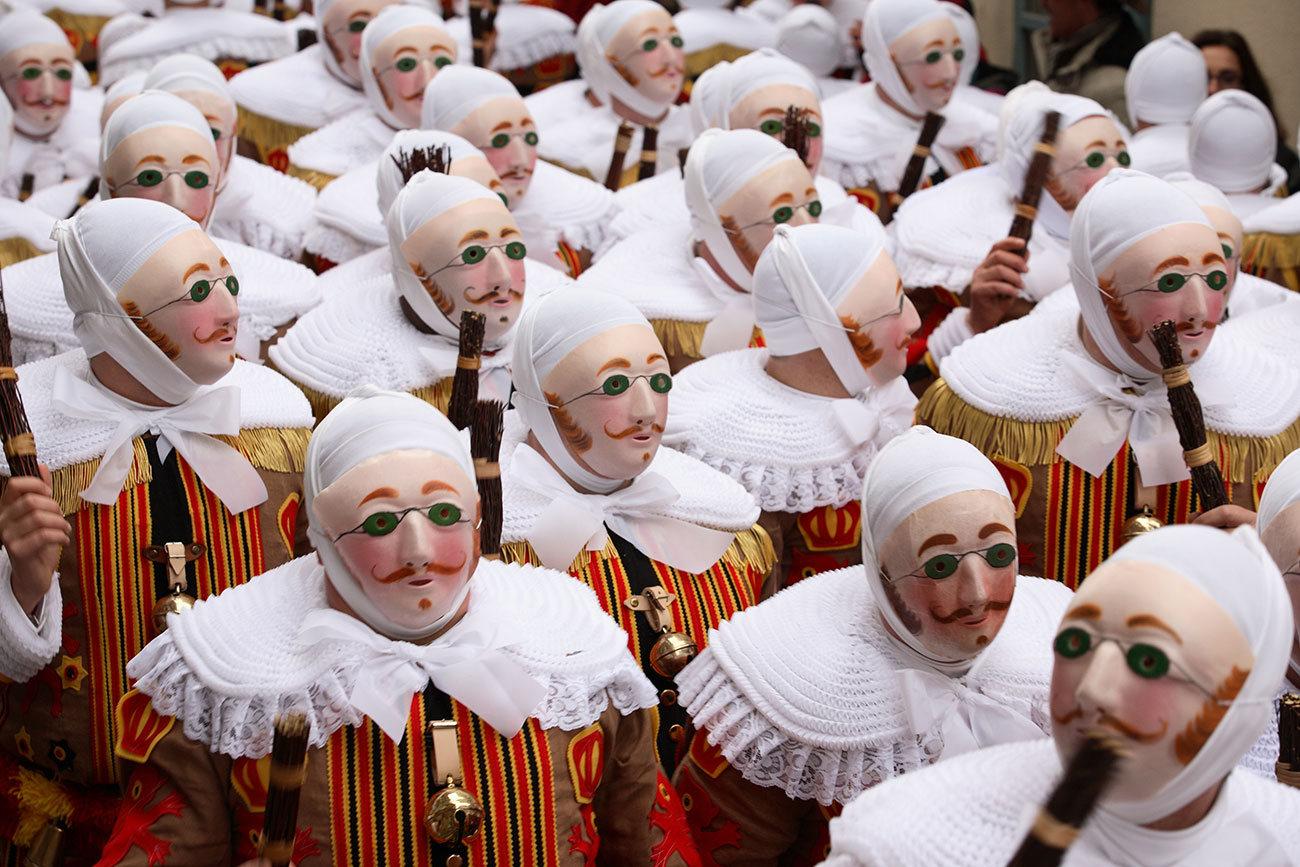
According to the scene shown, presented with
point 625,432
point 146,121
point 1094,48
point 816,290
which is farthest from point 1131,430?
point 1094,48

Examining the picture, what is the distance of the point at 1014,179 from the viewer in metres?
4.65

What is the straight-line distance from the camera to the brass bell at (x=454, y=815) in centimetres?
240

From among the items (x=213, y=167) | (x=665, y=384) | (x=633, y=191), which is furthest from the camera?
(x=633, y=191)

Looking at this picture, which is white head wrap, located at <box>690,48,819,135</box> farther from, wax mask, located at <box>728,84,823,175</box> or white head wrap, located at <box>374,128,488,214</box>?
white head wrap, located at <box>374,128,488,214</box>

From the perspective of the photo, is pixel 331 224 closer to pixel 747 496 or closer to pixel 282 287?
pixel 282 287

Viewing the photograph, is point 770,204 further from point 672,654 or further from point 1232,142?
point 1232,142

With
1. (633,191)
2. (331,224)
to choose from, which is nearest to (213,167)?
(331,224)

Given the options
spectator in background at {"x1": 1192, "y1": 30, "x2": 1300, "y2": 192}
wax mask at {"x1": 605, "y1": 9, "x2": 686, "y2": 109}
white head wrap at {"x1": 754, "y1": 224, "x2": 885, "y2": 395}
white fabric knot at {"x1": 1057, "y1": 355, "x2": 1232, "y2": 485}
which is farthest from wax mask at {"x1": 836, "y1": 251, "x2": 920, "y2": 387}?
spectator in background at {"x1": 1192, "y1": 30, "x2": 1300, "y2": 192}

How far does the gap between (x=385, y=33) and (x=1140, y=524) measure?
11.1 feet

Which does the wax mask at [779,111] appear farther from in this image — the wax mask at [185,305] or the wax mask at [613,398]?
the wax mask at [185,305]

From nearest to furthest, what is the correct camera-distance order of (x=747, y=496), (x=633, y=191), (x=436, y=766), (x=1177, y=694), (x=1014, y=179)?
1. (x=1177, y=694)
2. (x=436, y=766)
3. (x=747, y=496)
4. (x=1014, y=179)
5. (x=633, y=191)

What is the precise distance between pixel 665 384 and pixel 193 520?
1.01 metres

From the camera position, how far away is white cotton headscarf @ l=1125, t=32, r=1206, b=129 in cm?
569

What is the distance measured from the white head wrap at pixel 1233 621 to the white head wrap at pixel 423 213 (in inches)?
89.3
